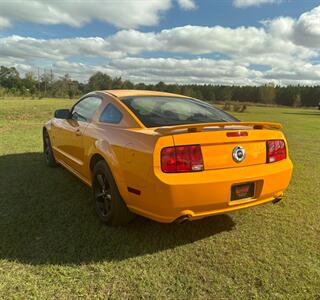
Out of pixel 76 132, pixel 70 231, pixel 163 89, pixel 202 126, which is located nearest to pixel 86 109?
pixel 76 132

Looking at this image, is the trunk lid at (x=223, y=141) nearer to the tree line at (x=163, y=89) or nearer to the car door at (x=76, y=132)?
the car door at (x=76, y=132)

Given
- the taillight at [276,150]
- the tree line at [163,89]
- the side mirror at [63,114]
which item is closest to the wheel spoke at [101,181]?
the side mirror at [63,114]

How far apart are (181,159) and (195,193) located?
0.31 m

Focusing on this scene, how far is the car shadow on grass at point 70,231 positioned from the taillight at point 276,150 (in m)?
0.89

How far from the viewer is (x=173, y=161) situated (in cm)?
266

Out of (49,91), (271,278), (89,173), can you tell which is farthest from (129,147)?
(49,91)

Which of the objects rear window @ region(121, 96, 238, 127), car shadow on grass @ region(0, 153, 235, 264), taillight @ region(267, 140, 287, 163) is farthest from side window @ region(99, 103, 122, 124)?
taillight @ region(267, 140, 287, 163)

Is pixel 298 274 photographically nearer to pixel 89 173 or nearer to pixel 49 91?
pixel 89 173

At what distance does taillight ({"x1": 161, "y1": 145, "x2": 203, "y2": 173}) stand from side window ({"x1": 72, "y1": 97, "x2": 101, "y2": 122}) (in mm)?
1678

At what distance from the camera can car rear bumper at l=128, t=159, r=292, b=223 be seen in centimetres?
263

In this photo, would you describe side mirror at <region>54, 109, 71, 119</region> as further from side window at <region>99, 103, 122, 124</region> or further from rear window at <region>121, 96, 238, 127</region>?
rear window at <region>121, 96, 238, 127</region>

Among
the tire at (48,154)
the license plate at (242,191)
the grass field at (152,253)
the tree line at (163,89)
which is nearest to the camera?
the grass field at (152,253)

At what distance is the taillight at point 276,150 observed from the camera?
10.3 ft

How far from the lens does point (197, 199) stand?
2684mm
